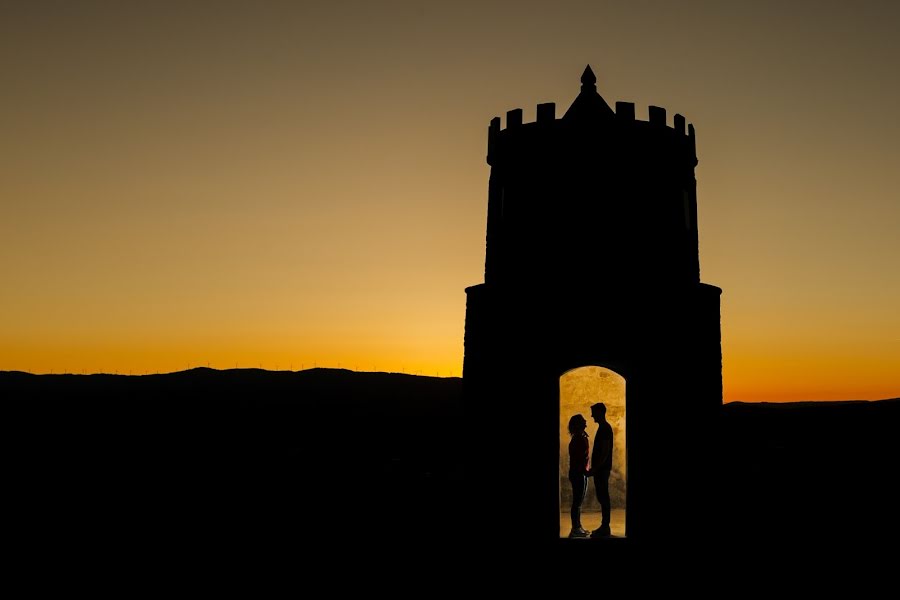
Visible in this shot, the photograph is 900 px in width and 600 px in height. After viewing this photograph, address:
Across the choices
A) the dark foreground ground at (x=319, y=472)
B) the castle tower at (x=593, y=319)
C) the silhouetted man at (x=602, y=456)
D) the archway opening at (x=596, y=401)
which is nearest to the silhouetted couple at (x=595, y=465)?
the silhouetted man at (x=602, y=456)

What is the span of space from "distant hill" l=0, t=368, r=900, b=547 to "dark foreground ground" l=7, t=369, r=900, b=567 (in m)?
0.12

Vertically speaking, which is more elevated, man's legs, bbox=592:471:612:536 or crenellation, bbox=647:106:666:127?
crenellation, bbox=647:106:666:127

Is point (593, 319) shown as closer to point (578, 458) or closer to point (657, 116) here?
point (578, 458)

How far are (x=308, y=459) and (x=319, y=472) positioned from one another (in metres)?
5.94

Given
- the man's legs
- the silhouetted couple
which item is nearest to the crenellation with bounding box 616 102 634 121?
the silhouetted couple

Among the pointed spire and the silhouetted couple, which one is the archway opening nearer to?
the silhouetted couple

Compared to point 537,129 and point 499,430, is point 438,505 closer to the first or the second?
point 499,430

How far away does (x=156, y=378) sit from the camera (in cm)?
8712

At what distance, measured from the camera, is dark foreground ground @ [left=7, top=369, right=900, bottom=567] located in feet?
59.5

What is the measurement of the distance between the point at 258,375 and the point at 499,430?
7655 centimetres

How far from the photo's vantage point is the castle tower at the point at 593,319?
14.2m

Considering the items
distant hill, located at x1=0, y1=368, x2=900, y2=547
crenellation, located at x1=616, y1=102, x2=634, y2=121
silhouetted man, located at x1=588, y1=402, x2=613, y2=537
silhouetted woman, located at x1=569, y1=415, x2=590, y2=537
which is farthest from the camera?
distant hill, located at x1=0, y1=368, x2=900, y2=547

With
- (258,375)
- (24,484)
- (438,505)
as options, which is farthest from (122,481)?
(258,375)

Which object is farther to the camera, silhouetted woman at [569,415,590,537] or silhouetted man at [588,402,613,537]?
silhouetted woman at [569,415,590,537]
